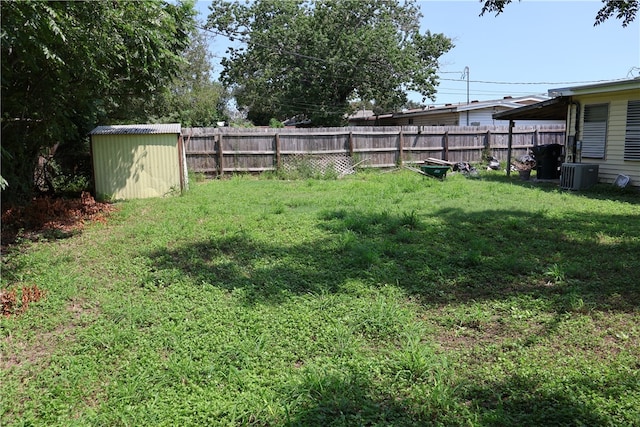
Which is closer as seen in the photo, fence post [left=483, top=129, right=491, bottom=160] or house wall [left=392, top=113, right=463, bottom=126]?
fence post [left=483, top=129, right=491, bottom=160]

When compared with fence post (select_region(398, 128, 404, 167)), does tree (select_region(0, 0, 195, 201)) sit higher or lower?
higher

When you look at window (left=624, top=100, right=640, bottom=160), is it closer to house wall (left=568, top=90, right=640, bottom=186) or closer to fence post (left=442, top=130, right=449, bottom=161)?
house wall (left=568, top=90, right=640, bottom=186)

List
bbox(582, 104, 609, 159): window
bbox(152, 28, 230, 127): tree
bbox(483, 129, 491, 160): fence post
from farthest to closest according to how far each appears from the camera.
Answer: bbox(152, 28, 230, 127): tree → bbox(483, 129, 491, 160): fence post → bbox(582, 104, 609, 159): window

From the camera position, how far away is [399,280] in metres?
5.00

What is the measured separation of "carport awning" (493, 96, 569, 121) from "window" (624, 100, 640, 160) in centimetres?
191

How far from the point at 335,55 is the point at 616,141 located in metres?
20.0

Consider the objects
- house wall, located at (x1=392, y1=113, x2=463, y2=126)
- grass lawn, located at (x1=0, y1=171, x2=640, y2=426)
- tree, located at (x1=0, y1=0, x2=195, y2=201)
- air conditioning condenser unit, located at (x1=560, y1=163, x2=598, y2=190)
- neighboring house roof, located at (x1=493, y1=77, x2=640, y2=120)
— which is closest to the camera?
grass lawn, located at (x1=0, y1=171, x2=640, y2=426)

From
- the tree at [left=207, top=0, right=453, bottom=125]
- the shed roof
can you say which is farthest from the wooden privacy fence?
the tree at [left=207, top=0, right=453, bottom=125]

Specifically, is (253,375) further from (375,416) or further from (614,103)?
(614,103)

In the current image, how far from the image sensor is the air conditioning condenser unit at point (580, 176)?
11617mm

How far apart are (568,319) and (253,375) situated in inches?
106

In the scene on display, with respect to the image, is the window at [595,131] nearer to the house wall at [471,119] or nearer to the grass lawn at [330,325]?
the grass lawn at [330,325]

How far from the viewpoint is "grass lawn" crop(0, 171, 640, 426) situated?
2.87 m

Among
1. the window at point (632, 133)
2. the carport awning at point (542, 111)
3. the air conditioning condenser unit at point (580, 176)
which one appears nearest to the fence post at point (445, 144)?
the carport awning at point (542, 111)
